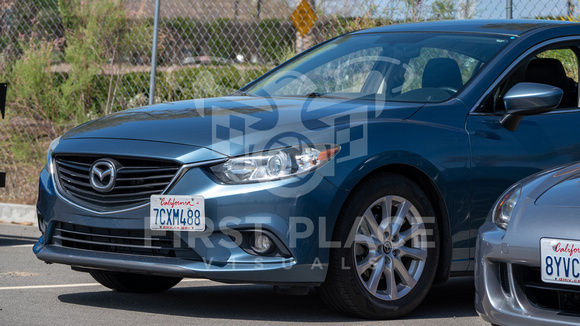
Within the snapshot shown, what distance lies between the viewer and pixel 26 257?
7.03 metres

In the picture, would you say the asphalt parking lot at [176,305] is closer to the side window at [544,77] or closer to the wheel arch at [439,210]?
the wheel arch at [439,210]

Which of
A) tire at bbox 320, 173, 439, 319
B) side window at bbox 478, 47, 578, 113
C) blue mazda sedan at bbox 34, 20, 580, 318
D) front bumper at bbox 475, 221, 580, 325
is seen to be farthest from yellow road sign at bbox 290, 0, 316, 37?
front bumper at bbox 475, 221, 580, 325

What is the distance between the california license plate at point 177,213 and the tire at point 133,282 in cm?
108

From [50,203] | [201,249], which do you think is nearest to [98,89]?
[50,203]

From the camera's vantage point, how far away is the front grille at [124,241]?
448 centimetres

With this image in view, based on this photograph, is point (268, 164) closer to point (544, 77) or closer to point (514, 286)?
point (514, 286)

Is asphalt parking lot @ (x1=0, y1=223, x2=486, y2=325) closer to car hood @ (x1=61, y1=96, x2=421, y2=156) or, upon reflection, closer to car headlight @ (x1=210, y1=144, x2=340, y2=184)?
car headlight @ (x1=210, y1=144, x2=340, y2=184)

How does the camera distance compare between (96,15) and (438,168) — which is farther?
(96,15)

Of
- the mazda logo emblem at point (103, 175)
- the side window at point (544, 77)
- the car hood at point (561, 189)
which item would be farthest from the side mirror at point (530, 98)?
the mazda logo emblem at point (103, 175)

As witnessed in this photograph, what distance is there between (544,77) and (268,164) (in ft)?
6.90

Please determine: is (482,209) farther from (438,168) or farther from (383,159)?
(383,159)

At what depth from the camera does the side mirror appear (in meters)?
4.86

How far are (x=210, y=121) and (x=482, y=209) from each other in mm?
1534

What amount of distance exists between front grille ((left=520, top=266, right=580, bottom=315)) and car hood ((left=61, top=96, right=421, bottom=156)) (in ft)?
3.91
